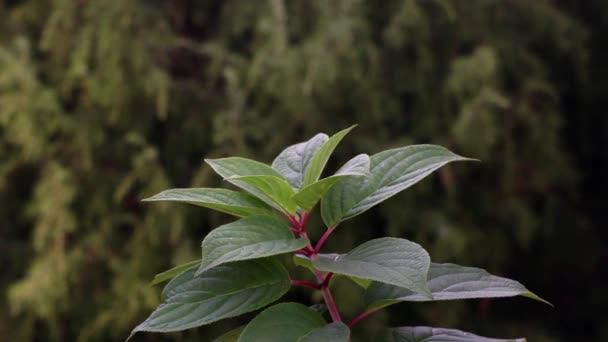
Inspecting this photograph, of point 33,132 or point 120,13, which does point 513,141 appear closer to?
point 120,13

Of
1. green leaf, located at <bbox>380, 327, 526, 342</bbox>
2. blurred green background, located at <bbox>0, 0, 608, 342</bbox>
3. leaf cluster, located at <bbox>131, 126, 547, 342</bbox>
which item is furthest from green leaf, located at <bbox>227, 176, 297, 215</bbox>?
blurred green background, located at <bbox>0, 0, 608, 342</bbox>

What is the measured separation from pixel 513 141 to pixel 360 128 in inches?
21.1

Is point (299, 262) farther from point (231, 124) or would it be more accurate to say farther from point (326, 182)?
point (231, 124)

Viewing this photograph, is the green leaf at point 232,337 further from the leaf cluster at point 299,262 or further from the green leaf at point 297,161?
the green leaf at point 297,161

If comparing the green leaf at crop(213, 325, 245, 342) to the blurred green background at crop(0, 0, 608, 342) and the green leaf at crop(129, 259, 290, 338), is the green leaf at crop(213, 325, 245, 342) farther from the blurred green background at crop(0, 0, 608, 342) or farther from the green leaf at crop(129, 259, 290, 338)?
the blurred green background at crop(0, 0, 608, 342)

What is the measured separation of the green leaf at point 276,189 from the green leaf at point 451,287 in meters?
0.08

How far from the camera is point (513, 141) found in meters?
2.21

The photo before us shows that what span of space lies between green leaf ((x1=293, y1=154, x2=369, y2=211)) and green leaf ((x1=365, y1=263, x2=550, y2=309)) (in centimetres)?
8

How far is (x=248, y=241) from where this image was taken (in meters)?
0.39

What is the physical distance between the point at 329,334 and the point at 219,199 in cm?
11

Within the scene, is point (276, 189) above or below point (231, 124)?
above

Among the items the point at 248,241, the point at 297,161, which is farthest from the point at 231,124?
the point at 248,241

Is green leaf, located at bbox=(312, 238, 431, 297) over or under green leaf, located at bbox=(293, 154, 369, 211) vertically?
under

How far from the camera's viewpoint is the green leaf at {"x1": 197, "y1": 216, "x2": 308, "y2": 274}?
1.22ft
